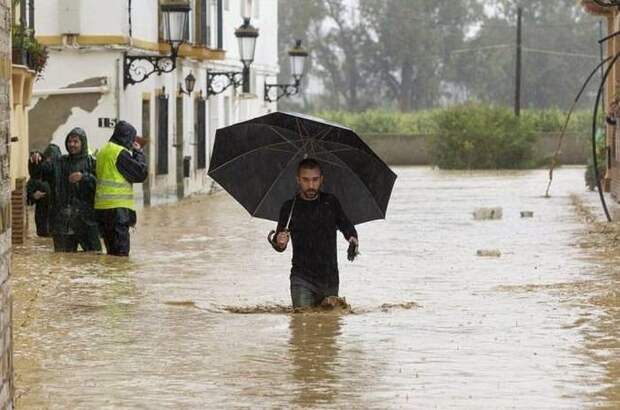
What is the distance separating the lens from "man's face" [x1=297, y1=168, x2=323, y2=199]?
1330 cm

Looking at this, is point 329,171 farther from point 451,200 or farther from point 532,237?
point 451,200

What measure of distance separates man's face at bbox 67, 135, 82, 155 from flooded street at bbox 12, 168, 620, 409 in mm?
1126

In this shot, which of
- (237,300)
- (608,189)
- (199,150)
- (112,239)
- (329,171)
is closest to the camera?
(329,171)

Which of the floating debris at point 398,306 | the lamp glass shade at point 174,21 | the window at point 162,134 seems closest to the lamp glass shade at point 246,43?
the window at point 162,134

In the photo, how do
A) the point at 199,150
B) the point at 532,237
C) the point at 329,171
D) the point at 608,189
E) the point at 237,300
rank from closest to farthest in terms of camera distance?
the point at 329,171 < the point at 237,300 < the point at 532,237 < the point at 608,189 < the point at 199,150

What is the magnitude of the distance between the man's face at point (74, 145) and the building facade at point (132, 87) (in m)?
11.0

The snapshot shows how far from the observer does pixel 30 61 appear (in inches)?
893

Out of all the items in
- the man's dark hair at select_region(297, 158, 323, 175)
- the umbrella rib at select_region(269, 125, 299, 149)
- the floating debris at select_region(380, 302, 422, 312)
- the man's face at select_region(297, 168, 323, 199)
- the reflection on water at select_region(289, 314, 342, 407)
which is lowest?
the floating debris at select_region(380, 302, 422, 312)

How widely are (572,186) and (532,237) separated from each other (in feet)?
56.7

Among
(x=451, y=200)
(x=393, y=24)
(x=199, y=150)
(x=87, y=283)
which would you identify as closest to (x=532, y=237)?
(x=87, y=283)

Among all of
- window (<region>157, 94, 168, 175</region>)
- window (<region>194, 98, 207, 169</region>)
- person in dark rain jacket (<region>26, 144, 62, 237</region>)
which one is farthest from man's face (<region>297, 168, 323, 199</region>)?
window (<region>194, 98, 207, 169</region>)

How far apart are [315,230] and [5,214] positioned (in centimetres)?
599

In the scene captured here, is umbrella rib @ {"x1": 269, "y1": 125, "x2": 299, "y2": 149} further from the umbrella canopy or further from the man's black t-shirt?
the man's black t-shirt

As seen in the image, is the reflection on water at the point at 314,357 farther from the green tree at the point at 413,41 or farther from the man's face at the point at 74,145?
the green tree at the point at 413,41
